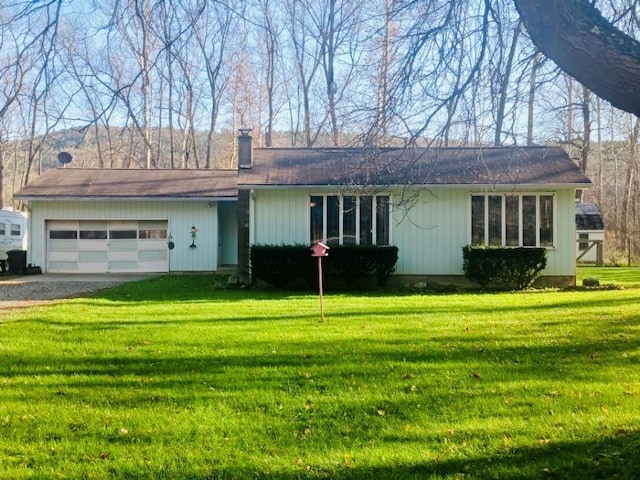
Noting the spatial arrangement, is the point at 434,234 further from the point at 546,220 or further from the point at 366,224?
the point at 546,220

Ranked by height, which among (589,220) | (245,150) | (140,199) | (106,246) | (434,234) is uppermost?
(245,150)

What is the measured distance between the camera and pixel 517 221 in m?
15.0

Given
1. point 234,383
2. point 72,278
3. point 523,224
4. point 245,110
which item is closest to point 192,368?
point 234,383

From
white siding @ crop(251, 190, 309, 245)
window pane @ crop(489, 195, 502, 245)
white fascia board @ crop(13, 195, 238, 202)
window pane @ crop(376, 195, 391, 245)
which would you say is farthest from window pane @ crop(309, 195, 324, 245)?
white fascia board @ crop(13, 195, 238, 202)

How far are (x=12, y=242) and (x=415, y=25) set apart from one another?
23.0m

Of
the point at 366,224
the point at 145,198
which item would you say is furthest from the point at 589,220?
the point at 145,198

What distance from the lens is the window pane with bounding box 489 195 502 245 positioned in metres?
15.1

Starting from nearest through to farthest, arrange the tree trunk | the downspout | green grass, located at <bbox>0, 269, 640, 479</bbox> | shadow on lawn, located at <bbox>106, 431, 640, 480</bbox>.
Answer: the tree trunk, shadow on lawn, located at <bbox>106, 431, 640, 480</bbox>, green grass, located at <bbox>0, 269, 640, 479</bbox>, the downspout

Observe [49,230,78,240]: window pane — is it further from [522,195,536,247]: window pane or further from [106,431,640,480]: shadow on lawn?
[106,431,640,480]: shadow on lawn

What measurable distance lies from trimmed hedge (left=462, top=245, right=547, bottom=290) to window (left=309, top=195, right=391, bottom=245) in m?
2.55

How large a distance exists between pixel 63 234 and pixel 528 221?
16613mm

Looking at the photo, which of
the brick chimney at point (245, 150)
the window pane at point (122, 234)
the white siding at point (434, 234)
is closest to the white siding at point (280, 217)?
the brick chimney at point (245, 150)

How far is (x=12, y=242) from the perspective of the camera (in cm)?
2334

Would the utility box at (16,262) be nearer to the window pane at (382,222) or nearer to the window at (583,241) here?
the window pane at (382,222)
